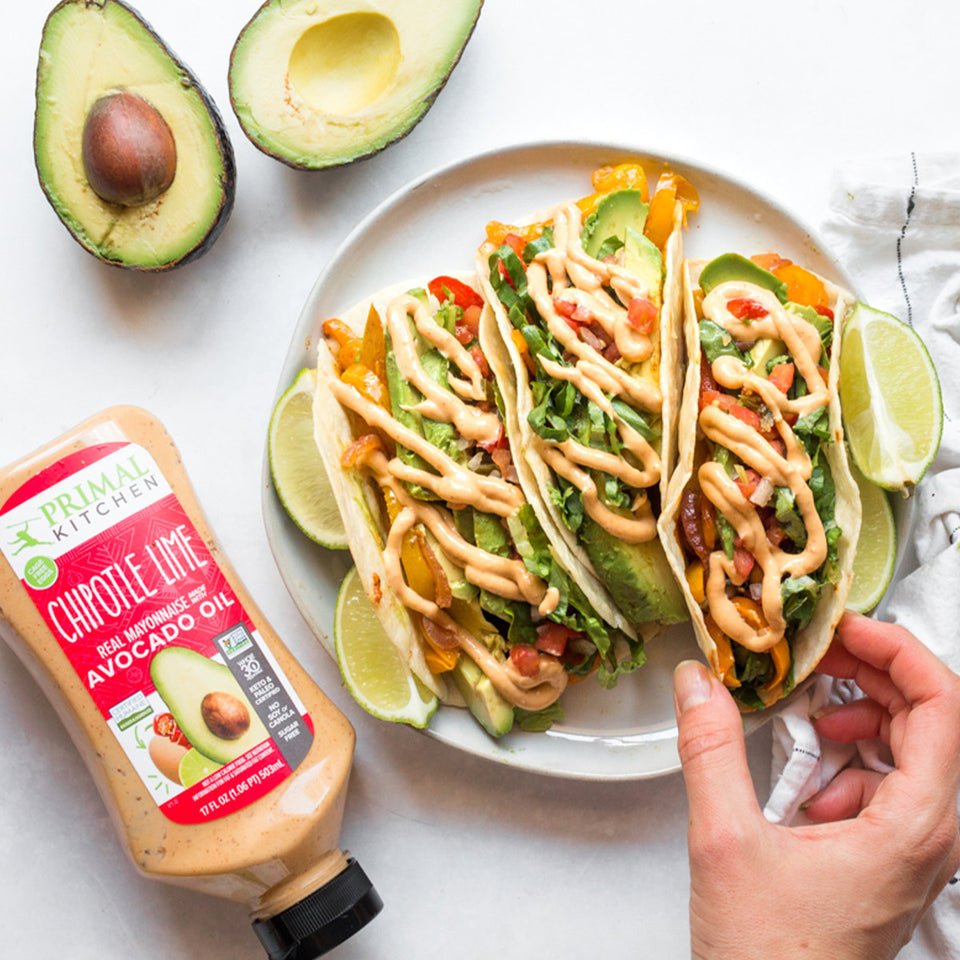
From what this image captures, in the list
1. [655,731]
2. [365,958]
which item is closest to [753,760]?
[655,731]

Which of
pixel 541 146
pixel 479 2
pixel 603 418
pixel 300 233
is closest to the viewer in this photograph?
pixel 603 418

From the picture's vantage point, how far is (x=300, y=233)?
7.83ft

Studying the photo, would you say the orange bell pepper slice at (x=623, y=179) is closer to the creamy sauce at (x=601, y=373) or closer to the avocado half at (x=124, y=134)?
the creamy sauce at (x=601, y=373)

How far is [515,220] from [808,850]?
1598 millimetres

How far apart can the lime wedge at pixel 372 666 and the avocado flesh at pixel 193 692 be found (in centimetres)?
27

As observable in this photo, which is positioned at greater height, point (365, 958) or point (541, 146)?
point (541, 146)

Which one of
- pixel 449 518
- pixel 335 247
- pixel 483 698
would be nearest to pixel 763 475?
pixel 449 518

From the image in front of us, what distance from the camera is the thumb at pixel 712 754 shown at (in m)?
1.74

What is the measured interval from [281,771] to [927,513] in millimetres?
1694

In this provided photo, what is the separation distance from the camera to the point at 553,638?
206cm

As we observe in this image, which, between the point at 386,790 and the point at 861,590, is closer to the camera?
the point at 861,590

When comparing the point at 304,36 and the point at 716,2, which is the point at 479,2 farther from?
the point at 716,2

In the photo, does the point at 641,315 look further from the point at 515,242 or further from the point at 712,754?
the point at 712,754

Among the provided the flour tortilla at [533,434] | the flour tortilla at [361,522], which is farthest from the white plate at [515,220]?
the flour tortilla at [533,434]
